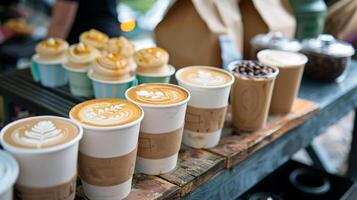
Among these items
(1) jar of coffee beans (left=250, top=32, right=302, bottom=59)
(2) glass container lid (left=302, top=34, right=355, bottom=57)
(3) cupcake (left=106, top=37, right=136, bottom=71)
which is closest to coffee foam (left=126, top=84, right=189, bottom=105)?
(3) cupcake (left=106, top=37, right=136, bottom=71)

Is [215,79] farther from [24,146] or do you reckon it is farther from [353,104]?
[353,104]

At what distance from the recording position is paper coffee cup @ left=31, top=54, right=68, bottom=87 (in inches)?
46.1

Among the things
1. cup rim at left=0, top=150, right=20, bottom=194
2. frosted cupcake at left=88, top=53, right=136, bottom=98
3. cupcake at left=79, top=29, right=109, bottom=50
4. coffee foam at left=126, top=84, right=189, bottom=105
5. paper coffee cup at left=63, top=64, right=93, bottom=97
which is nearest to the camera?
cup rim at left=0, top=150, right=20, bottom=194

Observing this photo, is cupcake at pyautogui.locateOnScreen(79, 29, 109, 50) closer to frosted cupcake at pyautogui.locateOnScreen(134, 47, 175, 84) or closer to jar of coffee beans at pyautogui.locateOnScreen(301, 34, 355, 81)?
frosted cupcake at pyautogui.locateOnScreen(134, 47, 175, 84)

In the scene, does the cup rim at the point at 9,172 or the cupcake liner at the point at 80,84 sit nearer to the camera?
the cup rim at the point at 9,172

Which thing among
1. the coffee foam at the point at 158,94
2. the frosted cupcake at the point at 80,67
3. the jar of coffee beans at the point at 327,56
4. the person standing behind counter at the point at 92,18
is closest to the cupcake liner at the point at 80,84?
the frosted cupcake at the point at 80,67

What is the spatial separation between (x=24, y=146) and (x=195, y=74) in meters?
0.48

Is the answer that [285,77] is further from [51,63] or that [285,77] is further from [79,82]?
[51,63]

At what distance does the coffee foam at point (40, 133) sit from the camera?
1.97ft

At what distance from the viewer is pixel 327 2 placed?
181cm

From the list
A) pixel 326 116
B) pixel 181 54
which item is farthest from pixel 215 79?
pixel 326 116

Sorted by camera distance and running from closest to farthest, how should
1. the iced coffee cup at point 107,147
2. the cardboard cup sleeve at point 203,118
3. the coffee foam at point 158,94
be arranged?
1. the iced coffee cup at point 107,147
2. the coffee foam at point 158,94
3. the cardboard cup sleeve at point 203,118

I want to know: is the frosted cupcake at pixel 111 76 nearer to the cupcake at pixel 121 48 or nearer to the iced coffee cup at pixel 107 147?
the cupcake at pixel 121 48

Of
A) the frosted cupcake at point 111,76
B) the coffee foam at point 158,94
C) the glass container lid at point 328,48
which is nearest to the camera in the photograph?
the coffee foam at point 158,94
